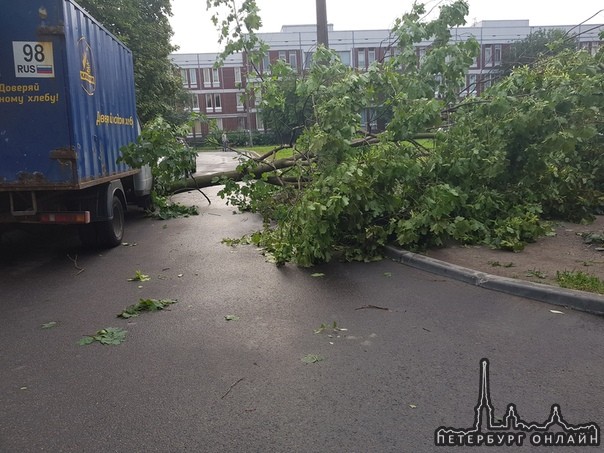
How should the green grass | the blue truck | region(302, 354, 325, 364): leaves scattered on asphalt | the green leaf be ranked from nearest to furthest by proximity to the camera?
region(302, 354, 325, 364): leaves scattered on asphalt < the green leaf < the green grass < the blue truck

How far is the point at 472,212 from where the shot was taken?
830cm

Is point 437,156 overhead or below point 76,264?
overhead

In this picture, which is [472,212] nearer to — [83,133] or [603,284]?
[603,284]

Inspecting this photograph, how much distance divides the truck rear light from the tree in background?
13.3 m

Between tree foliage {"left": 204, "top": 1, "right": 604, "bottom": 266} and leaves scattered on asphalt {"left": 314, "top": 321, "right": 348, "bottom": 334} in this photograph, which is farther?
tree foliage {"left": 204, "top": 1, "right": 604, "bottom": 266}

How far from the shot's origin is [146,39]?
74.8ft

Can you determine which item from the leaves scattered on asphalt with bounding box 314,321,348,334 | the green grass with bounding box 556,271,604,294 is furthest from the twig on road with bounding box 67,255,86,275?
the green grass with bounding box 556,271,604,294

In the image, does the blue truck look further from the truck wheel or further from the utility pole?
the utility pole

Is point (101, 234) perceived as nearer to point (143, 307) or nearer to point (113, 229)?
point (113, 229)

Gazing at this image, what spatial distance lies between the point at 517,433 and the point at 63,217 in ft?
21.2

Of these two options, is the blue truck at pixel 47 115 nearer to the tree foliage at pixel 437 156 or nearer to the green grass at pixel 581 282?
the tree foliage at pixel 437 156

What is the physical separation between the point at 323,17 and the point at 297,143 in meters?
6.02

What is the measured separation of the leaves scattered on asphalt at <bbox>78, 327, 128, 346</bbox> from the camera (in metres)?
4.72

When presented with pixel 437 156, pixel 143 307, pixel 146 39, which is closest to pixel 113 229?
pixel 143 307
